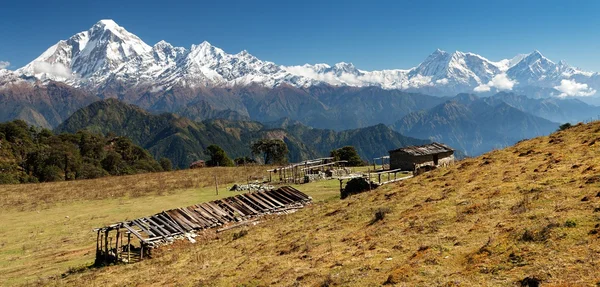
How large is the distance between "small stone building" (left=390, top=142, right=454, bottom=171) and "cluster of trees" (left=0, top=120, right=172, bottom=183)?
8179 centimetres

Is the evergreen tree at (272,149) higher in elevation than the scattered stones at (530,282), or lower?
higher

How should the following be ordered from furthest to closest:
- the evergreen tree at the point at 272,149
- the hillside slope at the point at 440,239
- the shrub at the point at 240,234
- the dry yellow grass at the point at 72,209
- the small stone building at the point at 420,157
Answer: the evergreen tree at the point at 272,149 < the small stone building at the point at 420,157 < the shrub at the point at 240,234 < the dry yellow grass at the point at 72,209 < the hillside slope at the point at 440,239

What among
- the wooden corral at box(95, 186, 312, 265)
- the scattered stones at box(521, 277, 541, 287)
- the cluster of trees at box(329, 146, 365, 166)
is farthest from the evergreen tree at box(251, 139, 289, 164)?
the scattered stones at box(521, 277, 541, 287)

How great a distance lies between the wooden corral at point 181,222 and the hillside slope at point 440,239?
1641 mm

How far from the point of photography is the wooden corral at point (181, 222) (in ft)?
86.3

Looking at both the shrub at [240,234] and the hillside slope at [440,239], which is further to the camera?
the shrub at [240,234]

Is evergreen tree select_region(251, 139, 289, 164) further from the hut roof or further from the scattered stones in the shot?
the scattered stones

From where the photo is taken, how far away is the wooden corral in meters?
26.3

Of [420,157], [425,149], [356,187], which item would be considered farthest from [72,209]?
[425,149]

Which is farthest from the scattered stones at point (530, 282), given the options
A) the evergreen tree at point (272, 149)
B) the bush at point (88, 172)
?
the evergreen tree at point (272, 149)

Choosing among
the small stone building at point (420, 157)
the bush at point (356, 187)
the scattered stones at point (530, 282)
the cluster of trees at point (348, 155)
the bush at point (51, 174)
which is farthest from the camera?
the cluster of trees at point (348, 155)

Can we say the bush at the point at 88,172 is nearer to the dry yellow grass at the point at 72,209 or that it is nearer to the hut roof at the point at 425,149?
the dry yellow grass at the point at 72,209

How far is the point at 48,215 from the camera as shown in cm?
4372

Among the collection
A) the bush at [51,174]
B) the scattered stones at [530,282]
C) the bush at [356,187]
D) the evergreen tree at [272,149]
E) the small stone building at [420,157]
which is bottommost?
the scattered stones at [530,282]
